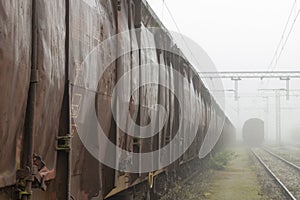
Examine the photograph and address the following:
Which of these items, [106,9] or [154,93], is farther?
[154,93]

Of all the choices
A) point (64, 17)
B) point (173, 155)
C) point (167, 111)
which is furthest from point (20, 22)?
point (173, 155)

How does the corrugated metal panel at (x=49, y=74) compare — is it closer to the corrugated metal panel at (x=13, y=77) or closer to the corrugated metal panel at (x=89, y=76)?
the corrugated metal panel at (x=13, y=77)

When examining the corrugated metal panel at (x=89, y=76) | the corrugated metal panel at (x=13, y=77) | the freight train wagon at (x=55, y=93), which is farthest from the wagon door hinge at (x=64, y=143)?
the corrugated metal panel at (x=13, y=77)

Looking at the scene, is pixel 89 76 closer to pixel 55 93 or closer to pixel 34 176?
pixel 55 93

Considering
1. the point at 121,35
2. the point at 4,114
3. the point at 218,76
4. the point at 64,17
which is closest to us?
the point at 4,114

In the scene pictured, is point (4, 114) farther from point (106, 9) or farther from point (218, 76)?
point (218, 76)

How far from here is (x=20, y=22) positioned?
10.0ft

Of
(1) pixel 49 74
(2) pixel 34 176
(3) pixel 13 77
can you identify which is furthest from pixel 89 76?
(3) pixel 13 77

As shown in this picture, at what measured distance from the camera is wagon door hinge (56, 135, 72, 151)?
388 cm

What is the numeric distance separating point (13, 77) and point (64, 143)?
1.07m

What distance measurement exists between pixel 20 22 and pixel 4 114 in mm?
575

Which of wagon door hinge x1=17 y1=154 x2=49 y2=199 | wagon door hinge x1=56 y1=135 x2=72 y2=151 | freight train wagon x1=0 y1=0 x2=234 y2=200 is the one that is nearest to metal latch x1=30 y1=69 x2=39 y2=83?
freight train wagon x1=0 y1=0 x2=234 y2=200

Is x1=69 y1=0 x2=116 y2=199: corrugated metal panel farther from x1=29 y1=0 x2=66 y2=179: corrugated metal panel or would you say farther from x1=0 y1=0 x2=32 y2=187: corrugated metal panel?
x1=0 y1=0 x2=32 y2=187: corrugated metal panel

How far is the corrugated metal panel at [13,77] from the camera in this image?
284cm
